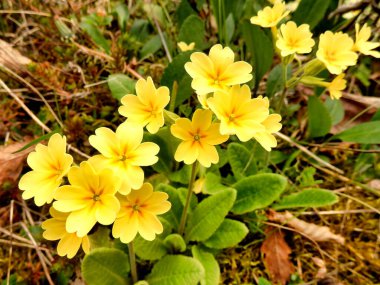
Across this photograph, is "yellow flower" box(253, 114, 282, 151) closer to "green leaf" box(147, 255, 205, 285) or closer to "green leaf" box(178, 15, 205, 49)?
"green leaf" box(147, 255, 205, 285)

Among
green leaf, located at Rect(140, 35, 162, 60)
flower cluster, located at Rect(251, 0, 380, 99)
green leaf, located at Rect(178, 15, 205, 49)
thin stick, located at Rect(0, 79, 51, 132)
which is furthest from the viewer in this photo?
green leaf, located at Rect(140, 35, 162, 60)

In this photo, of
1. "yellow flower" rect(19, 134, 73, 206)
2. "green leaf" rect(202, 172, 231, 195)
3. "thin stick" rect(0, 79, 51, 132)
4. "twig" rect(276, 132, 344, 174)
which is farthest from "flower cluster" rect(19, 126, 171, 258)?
"twig" rect(276, 132, 344, 174)

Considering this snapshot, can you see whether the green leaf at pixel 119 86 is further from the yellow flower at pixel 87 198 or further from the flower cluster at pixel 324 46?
the yellow flower at pixel 87 198

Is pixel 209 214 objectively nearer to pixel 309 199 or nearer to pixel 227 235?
pixel 227 235

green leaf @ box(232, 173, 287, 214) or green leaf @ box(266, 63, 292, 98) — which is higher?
green leaf @ box(266, 63, 292, 98)

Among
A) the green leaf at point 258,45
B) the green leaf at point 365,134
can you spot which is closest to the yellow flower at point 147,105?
the green leaf at point 258,45

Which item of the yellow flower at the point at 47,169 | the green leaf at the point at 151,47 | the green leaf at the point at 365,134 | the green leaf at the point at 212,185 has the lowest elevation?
the green leaf at the point at 212,185

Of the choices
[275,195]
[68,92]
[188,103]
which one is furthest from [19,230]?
[275,195]

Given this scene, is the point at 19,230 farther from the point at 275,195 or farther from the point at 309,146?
the point at 309,146
